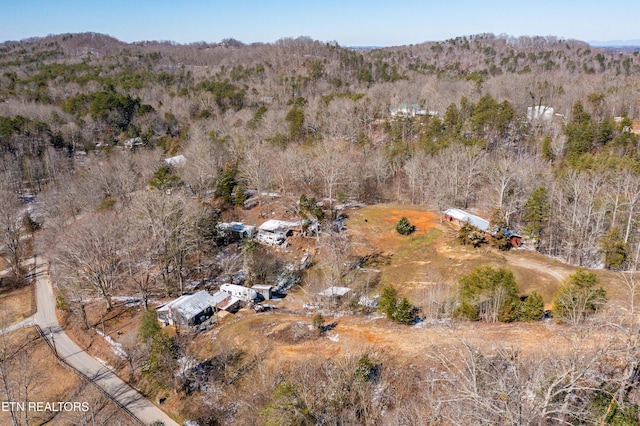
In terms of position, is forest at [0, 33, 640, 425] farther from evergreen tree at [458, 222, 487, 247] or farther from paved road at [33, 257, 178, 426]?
evergreen tree at [458, 222, 487, 247]

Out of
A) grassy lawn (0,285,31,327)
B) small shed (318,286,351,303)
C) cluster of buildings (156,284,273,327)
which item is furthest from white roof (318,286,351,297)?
grassy lawn (0,285,31,327)

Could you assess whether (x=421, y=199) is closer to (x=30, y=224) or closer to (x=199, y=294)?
(x=199, y=294)

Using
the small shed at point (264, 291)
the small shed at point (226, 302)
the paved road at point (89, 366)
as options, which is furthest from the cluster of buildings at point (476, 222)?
the paved road at point (89, 366)

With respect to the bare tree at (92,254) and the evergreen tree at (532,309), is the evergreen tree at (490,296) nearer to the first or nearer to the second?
the evergreen tree at (532,309)

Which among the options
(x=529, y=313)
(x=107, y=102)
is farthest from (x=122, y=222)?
(x=107, y=102)

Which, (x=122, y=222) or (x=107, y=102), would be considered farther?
(x=107, y=102)
